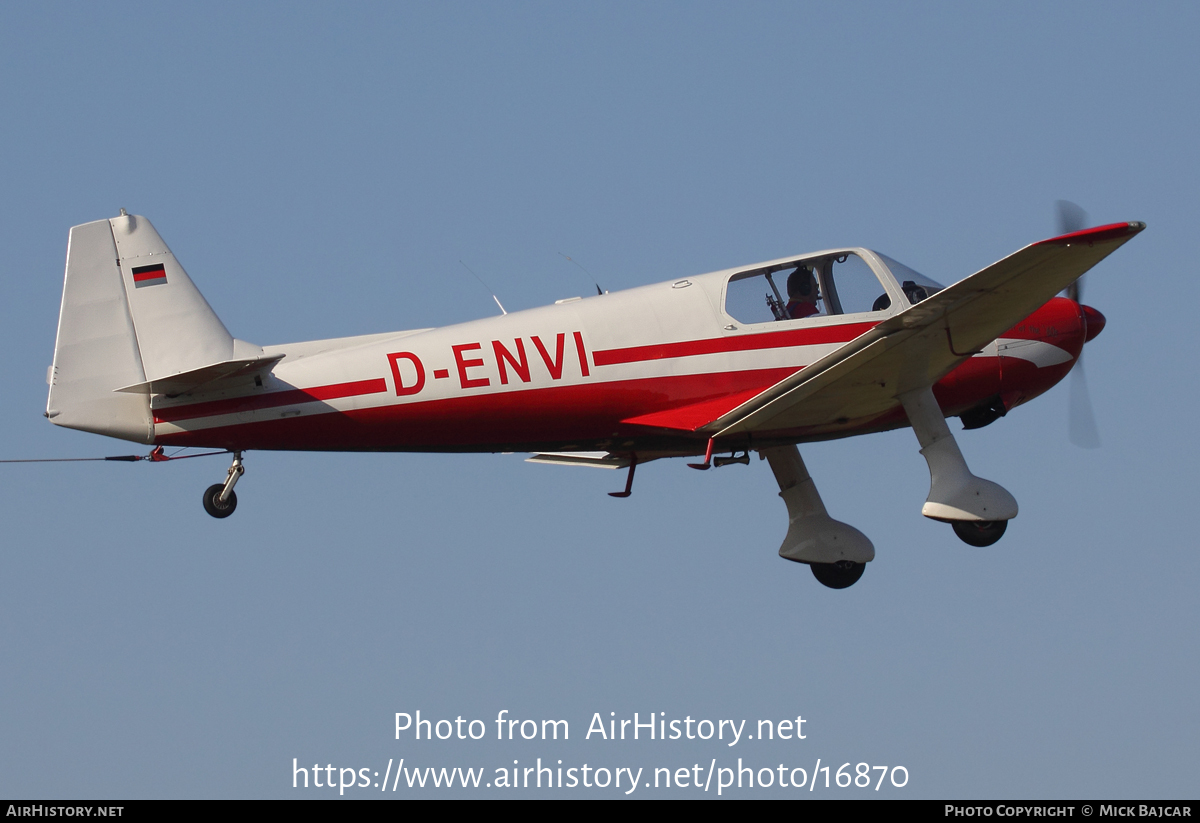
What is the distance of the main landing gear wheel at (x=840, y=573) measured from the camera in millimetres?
13969

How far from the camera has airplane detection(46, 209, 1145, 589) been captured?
1142cm

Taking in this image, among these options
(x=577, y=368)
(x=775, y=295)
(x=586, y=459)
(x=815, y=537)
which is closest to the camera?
(x=577, y=368)

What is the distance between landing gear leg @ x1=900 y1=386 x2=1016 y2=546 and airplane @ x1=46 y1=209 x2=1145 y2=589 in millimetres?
13

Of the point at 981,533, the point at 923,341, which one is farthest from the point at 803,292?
the point at 981,533

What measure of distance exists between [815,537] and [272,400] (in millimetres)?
5371

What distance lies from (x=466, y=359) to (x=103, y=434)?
2869 millimetres

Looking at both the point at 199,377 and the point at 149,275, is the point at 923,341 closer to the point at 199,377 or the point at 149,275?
the point at 199,377

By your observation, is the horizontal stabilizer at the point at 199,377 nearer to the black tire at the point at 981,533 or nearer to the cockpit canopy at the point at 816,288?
the cockpit canopy at the point at 816,288

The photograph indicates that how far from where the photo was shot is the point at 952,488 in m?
12.0

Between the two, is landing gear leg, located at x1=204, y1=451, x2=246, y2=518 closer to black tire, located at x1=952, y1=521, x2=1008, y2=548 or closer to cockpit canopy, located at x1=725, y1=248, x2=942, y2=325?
cockpit canopy, located at x1=725, y1=248, x2=942, y2=325

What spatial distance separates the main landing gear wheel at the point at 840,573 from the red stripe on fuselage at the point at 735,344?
266 centimetres

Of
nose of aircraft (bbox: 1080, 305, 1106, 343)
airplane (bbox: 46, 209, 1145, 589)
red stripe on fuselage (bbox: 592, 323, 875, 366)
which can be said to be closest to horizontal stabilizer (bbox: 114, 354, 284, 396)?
airplane (bbox: 46, 209, 1145, 589)

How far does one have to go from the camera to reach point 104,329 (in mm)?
11547

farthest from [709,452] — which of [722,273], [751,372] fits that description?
[722,273]
